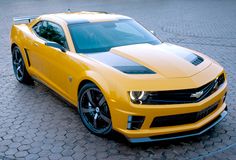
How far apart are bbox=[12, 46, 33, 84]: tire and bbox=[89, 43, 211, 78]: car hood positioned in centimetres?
243

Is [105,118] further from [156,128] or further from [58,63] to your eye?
[58,63]

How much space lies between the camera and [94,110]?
14.1 feet

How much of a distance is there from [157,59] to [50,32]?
2.18 meters

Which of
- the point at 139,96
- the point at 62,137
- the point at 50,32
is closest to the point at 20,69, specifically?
the point at 50,32

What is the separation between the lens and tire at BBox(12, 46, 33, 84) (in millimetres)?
6364

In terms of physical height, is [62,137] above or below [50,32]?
below

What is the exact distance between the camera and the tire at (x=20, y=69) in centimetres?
636

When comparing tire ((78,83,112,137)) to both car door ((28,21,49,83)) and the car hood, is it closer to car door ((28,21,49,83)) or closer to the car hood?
the car hood

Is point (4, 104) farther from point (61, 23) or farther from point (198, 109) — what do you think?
point (198, 109)

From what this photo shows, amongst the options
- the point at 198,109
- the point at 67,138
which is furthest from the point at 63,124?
the point at 198,109

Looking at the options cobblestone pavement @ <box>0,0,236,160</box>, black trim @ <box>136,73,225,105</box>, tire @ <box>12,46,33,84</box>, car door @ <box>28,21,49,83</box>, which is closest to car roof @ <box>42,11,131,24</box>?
car door @ <box>28,21,49,83</box>

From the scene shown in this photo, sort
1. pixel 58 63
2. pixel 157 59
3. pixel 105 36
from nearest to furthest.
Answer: pixel 157 59, pixel 58 63, pixel 105 36

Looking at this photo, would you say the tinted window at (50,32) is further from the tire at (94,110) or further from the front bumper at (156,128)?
the front bumper at (156,128)

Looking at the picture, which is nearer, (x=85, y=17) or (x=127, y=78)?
(x=127, y=78)
